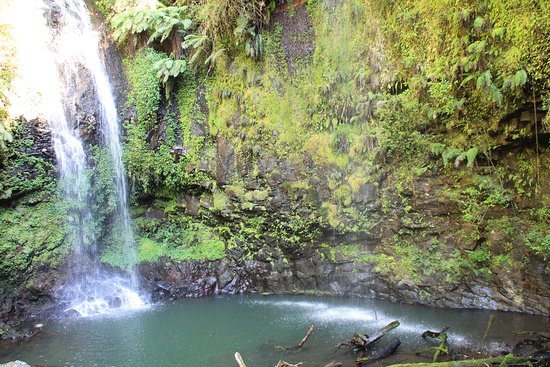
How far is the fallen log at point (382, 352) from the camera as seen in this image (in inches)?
209

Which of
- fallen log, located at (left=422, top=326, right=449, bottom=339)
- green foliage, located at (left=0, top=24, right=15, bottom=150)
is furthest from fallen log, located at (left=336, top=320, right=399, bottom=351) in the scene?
green foliage, located at (left=0, top=24, right=15, bottom=150)

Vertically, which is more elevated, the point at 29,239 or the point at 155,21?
the point at 155,21

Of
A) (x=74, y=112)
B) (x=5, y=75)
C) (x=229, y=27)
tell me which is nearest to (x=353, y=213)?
(x=229, y=27)

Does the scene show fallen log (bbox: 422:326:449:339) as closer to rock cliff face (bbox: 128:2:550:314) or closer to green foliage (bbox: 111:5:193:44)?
rock cliff face (bbox: 128:2:550:314)

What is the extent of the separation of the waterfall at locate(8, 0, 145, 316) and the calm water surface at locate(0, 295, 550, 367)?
4.05 feet

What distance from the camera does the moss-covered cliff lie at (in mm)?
6570

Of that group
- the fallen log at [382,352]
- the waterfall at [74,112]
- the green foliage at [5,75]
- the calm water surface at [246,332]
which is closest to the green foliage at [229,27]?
the waterfall at [74,112]

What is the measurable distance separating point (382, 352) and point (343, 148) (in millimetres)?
4385

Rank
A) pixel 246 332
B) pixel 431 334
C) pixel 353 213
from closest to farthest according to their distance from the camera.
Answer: pixel 431 334
pixel 246 332
pixel 353 213

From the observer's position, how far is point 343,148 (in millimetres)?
8562

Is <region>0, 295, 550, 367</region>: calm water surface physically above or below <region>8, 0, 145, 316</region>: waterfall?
below

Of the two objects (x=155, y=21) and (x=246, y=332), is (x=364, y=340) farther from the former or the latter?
(x=155, y=21)

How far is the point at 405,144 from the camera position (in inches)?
305

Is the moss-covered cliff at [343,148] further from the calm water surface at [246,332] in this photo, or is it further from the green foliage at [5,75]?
the green foliage at [5,75]
